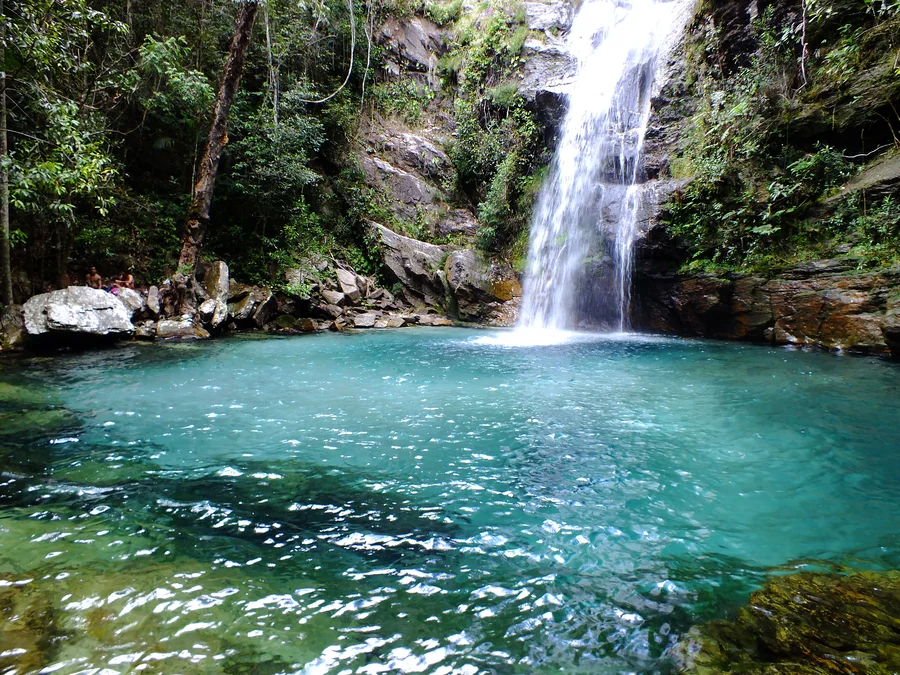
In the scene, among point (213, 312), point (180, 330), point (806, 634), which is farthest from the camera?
point (213, 312)

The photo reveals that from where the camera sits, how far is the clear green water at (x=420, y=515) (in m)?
1.93

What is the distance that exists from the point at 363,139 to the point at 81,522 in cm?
1874

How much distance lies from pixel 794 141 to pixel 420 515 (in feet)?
41.1

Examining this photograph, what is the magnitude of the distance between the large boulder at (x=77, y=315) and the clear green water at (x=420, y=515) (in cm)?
260

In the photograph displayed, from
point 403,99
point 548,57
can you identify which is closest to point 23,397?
point 403,99

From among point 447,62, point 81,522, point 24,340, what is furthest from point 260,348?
point 447,62

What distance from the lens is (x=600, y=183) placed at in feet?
48.0

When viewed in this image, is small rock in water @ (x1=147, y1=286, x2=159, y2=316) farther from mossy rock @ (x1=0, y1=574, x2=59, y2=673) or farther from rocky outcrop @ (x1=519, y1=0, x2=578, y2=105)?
rocky outcrop @ (x1=519, y1=0, x2=578, y2=105)

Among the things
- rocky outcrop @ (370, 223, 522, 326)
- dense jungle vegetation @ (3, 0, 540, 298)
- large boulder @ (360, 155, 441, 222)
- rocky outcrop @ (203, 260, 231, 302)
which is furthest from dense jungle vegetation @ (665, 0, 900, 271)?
rocky outcrop @ (203, 260, 231, 302)

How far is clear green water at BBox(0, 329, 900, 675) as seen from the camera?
6.32ft

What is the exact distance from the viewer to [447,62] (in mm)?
21562

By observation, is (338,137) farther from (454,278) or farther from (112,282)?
(112,282)

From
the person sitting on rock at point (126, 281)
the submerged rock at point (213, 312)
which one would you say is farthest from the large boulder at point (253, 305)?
the person sitting on rock at point (126, 281)

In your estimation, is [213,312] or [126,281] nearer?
[126,281]
